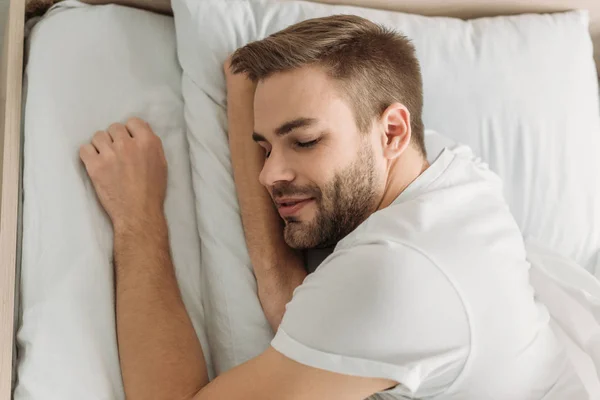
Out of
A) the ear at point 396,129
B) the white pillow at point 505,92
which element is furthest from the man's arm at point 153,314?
the ear at point 396,129

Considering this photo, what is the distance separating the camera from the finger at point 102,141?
3.45ft

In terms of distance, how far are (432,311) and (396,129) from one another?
35cm

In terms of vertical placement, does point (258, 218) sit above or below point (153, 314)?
above

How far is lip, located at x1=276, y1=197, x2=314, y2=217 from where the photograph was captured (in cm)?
97

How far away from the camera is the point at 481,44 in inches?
49.4

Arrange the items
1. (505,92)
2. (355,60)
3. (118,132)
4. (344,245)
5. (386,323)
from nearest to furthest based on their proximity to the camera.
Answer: (386,323) < (344,245) < (355,60) < (118,132) < (505,92)

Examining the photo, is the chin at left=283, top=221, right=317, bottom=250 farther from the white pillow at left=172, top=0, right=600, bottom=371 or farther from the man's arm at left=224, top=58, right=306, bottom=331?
the white pillow at left=172, top=0, right=600, bottom=371

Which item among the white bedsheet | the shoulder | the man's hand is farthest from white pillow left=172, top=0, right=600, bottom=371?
the shoulder

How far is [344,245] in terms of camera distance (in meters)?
0.88

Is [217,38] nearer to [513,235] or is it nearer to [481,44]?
[481,44]

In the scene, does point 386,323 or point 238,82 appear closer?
point 386,323

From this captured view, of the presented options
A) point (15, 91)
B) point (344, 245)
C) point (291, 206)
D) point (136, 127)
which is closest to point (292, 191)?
point (291, 206)

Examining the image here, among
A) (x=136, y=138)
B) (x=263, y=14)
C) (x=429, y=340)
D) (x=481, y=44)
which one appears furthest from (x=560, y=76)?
(x=136, y=138)

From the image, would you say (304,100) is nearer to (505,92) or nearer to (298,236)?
(298,236)
